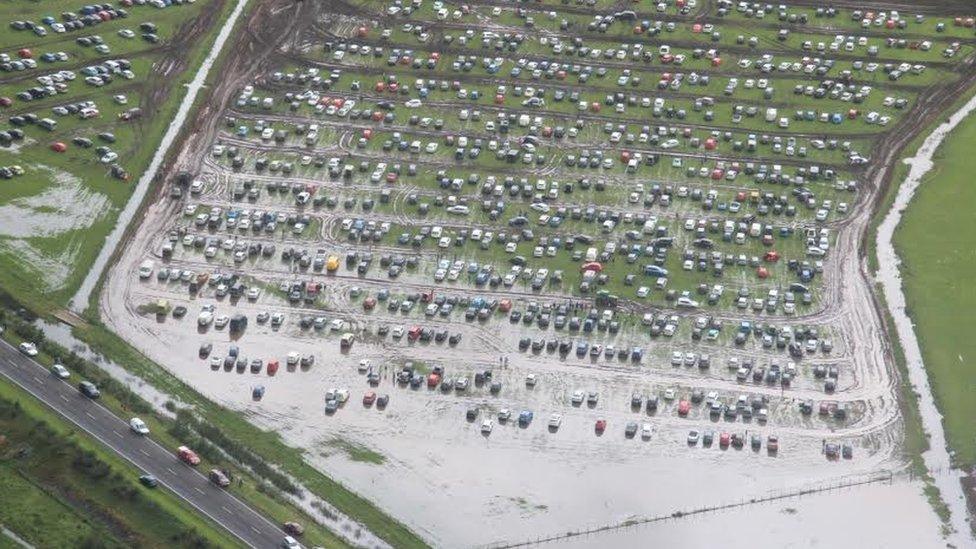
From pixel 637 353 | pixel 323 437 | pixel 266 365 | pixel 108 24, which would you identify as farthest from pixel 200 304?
pixel 108 24

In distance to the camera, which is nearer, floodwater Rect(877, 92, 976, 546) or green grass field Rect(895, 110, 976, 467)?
floodwater Rect(877, 92, 976, 546)

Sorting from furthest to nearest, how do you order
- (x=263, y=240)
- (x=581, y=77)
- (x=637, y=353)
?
(x=581, y=77) → (x=263, y=240) → (x=637, y=353)

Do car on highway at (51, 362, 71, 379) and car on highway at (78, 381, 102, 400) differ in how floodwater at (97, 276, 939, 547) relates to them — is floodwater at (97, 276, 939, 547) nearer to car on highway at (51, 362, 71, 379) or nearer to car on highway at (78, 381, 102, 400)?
car on highway at (78, 381, 102, 400)

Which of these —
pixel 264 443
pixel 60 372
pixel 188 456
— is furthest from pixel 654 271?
pixel 60 372

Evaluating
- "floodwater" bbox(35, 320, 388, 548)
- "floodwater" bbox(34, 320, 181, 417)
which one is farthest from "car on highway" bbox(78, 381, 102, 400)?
"floodwater" bbox(35, 320, 388, 548)

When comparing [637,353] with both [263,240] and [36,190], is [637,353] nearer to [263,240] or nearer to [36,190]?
[263,240]
